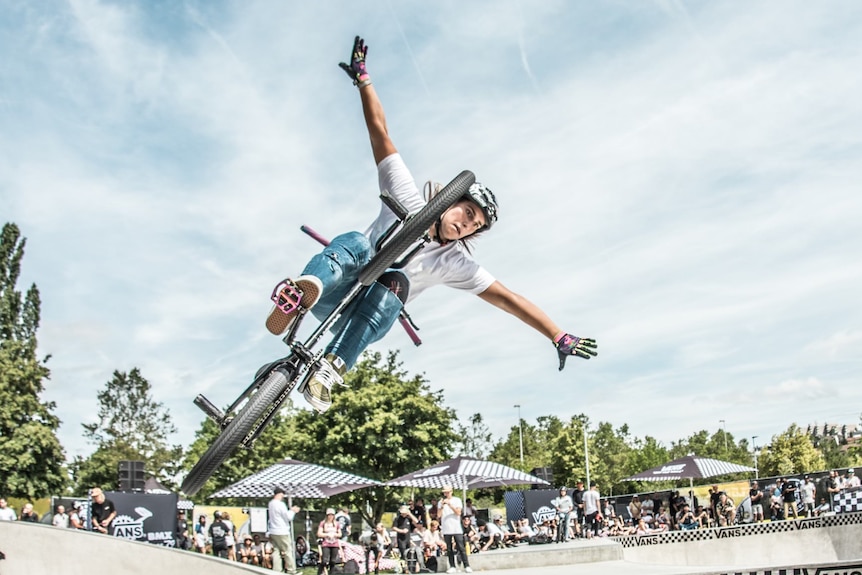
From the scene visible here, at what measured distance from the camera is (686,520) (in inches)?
920

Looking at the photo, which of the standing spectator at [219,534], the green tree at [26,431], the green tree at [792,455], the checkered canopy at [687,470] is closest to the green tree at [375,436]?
the green tree at [26,431]

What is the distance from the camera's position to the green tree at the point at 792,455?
6066cm

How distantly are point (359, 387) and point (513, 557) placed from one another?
30.3 m

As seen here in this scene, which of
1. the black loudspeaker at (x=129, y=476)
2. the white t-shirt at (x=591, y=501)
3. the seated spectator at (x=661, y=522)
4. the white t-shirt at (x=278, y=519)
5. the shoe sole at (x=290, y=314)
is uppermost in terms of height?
the shoe sole at (x=290, y=314)

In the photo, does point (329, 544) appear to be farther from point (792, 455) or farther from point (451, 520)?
point (792, 455)

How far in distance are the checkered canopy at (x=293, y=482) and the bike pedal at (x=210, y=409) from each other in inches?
512

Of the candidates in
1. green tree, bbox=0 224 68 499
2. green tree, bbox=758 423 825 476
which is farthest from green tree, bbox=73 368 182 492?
green tree, bbox=758 423 825 476

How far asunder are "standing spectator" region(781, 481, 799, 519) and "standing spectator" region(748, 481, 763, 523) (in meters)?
0.71

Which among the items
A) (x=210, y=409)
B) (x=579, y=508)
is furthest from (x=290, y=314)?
(x=579, y=508)

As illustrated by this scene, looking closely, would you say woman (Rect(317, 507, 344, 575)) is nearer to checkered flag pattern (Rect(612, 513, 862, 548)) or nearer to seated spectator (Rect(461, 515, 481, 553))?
seated spectator (Rect(461, 515, 481, 553))

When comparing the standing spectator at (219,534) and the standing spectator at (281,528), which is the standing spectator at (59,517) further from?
the standing spectator at (281,528)

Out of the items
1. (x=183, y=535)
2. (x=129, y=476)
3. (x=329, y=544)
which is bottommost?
(x=329, y=544)

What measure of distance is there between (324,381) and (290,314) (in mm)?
635

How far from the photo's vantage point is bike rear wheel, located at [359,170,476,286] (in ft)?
18.4
